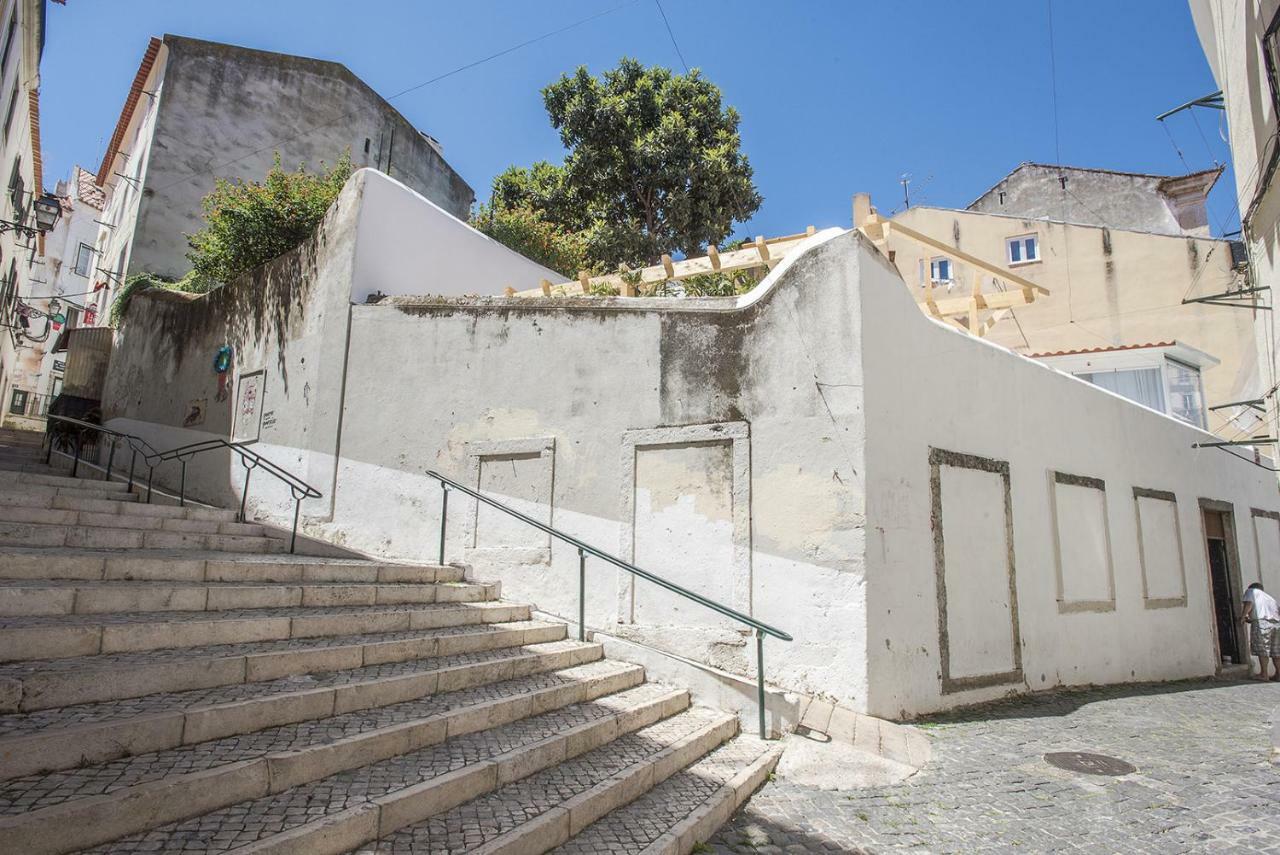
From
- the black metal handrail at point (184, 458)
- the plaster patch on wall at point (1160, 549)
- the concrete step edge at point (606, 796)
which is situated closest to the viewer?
the concrete step edge at point (606, 796)

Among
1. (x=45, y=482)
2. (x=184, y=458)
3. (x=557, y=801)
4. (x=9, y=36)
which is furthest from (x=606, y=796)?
(x=9, y=36)

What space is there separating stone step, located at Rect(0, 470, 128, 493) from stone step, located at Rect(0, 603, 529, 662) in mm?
4043

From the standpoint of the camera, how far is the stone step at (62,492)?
6.66 metres

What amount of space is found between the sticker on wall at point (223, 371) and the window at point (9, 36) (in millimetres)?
5788

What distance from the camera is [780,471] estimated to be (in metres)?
6.50

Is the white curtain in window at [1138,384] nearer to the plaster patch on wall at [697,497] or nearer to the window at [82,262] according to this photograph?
the plaster patch on wall at [697,497]

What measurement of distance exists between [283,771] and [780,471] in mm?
4467

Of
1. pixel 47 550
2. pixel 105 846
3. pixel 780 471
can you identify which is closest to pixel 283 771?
pixel 105 846

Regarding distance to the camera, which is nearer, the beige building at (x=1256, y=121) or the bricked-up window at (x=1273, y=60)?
the bricked-up window at (x=1273, y=60)

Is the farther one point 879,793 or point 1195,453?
point 1195,453

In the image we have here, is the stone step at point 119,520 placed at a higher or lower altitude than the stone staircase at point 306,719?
higher

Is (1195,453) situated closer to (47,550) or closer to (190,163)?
(47,550)

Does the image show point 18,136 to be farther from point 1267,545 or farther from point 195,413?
point 1267,545

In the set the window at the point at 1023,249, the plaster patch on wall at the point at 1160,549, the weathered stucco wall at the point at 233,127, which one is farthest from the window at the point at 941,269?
the weathered stucco wall at the point at 233,127
